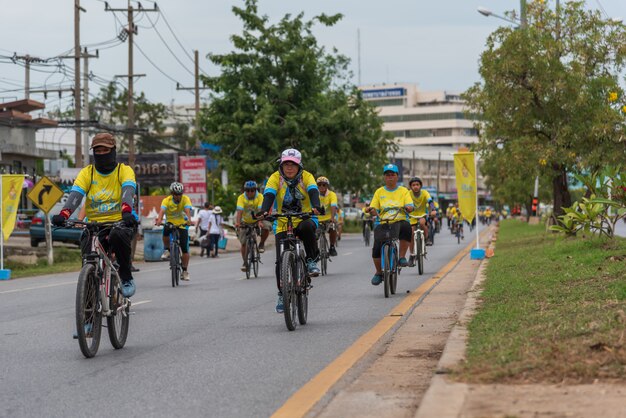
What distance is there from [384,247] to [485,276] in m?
3.10

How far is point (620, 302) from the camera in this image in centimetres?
1007

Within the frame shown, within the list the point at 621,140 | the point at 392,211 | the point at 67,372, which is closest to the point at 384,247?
the point at 392,211

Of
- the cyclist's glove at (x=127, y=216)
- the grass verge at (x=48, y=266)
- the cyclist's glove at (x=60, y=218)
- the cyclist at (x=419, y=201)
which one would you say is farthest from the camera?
the grass verge at (x=48, y=266)

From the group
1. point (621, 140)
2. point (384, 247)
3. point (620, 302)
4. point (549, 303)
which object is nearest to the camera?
point (620, 302)

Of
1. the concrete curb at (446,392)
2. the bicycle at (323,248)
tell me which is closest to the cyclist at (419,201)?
the bicycle at (323,248)

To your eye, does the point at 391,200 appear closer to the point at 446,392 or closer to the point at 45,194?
the point at 446,392

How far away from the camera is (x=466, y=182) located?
24328mm

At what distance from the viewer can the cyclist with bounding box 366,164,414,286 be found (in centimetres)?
1453

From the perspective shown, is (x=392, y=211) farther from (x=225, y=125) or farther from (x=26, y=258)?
(x=225, y=125)

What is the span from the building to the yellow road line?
15139cm

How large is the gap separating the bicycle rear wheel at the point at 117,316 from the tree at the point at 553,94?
70.2 ft

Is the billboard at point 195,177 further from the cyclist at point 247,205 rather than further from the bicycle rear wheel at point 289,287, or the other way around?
the bicycle rear wheel at point 289,287

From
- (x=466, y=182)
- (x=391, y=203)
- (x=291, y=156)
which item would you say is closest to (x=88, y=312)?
(x=291, y=156)

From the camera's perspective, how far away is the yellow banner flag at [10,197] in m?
23.9
